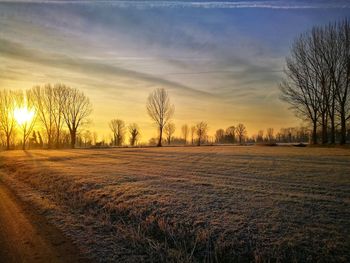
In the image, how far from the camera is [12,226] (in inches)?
359

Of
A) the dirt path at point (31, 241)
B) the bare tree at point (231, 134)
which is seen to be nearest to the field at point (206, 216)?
the dirt path at point (31, 241)

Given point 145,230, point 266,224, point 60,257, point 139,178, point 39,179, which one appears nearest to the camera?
point 60,257

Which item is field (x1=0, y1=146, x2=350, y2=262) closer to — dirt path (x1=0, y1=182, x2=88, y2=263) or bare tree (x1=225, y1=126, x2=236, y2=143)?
dirt path (x1=0, y1=182, x2=88, y2=263)

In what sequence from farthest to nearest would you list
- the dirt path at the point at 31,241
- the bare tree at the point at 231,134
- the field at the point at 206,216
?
the bare tree at the point at 231,134, the field at the point at 206,216, the dirt path at the point at 31,241

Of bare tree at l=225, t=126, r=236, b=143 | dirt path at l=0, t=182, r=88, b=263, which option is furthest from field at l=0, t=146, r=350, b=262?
bare tree at l=225, t=126, r=236, b=143

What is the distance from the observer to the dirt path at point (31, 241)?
6855 millimetres

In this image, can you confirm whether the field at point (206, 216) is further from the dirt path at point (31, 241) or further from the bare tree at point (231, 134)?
the bare tree at point (231, 134)

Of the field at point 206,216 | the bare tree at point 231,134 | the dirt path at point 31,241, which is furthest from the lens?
the bare tree at point 231,134

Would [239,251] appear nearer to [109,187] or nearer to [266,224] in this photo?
[266,224]

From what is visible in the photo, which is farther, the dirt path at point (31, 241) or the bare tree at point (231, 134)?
the bare tree at point (231, 134)

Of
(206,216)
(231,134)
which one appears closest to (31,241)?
(206,216)

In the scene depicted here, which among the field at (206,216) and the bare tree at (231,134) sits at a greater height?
the bare tree at (231,134)

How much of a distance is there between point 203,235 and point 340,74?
4189 centimetres

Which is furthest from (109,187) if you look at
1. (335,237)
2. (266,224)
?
(335,237)
